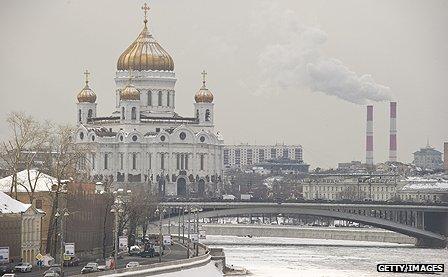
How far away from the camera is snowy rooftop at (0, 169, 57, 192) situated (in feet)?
352

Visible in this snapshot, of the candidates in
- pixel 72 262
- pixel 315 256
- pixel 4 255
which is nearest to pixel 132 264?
pixel 72 262

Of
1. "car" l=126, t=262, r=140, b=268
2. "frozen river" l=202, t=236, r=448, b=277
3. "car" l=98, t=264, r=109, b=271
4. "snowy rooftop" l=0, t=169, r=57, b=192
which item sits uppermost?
"snowy rooftop" l=0, t=169, r=57, b=192

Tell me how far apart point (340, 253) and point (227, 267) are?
2542cm

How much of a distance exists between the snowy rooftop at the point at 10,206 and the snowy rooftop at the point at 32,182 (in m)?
7.60

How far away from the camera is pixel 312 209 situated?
157500 millimetres

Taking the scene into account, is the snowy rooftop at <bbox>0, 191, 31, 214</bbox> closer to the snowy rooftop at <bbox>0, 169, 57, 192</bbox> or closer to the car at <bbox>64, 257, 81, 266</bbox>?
the car at <bbox>64, 257, 81, 266</bbox>

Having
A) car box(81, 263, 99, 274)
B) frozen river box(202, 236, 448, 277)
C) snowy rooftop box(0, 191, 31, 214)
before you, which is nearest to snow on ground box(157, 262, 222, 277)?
car box(81, 263, 99, 274)

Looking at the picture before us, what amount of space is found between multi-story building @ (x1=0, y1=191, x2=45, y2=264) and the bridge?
180ft

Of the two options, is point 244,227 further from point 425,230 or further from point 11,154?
point 11,154

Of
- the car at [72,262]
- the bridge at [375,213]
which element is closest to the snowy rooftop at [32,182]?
the car at [72,262]

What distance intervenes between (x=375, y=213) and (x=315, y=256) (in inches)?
1201

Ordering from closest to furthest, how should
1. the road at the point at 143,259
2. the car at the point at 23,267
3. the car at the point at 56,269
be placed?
the car at the point at 56,269 < the road at the point at 143,259 < the car at the point at 23,267

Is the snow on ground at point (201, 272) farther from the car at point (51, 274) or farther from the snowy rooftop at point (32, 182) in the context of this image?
the snowy rooftop at point (32, 182)

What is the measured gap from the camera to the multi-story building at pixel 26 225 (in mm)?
95250
